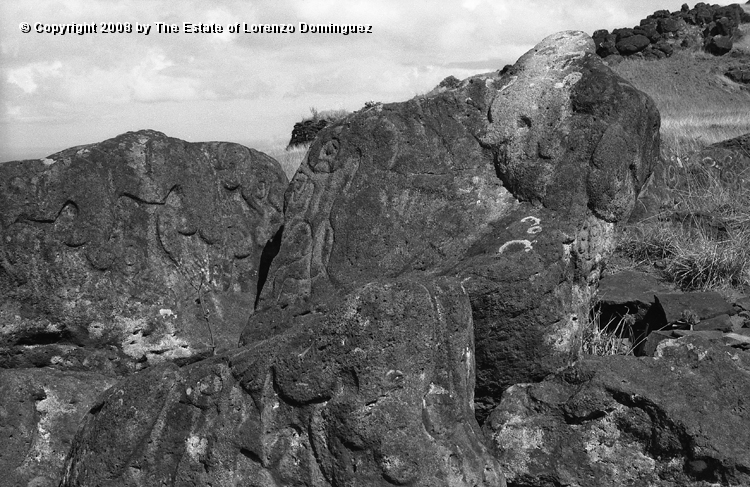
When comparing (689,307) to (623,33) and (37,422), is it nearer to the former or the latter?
(37,422)

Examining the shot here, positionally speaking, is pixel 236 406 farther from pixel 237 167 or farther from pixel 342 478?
pixel 237 167

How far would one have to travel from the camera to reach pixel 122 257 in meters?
5.02

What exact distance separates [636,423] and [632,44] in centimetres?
3176

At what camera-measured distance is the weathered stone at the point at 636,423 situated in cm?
340

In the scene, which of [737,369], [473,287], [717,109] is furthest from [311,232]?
[717,109]

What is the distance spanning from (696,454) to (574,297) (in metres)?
1.15

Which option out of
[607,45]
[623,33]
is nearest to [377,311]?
[607,45]

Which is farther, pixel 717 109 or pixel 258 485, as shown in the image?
pixel 717 109

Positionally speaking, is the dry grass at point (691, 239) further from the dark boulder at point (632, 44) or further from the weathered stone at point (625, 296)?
the dark boulder at point (632, 44)

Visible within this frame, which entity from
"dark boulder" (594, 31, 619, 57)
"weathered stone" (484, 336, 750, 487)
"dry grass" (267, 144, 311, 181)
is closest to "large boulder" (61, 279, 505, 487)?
"weathered stone" (484, 336, 750, 487)

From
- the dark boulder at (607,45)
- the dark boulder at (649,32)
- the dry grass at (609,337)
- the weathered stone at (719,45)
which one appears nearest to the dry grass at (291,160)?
the dry grass at (609,337)

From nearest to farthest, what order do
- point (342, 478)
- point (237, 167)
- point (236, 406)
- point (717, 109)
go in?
point (342, 478), point (236, 406), point (237, 167), point (717, 109)

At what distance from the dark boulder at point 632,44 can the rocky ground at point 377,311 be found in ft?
95.0

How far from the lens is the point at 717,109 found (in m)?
26.1
